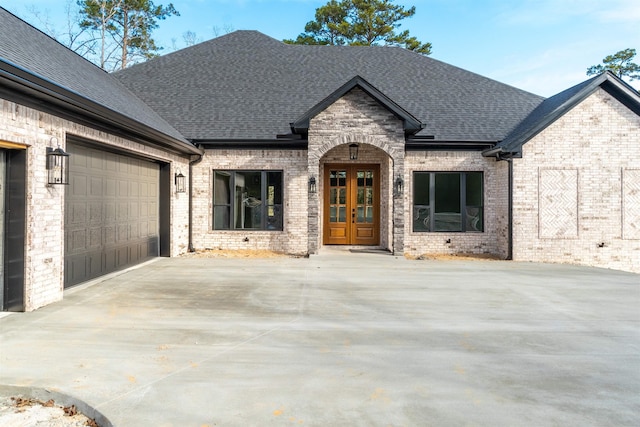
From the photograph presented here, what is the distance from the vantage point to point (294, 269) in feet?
33.3

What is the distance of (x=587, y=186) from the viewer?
39.4 ft

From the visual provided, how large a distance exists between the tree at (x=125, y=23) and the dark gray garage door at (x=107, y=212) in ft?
76.9

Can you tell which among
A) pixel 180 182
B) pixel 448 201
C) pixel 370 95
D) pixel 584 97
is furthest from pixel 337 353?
pixel 584 97

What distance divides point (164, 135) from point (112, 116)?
7.59ft

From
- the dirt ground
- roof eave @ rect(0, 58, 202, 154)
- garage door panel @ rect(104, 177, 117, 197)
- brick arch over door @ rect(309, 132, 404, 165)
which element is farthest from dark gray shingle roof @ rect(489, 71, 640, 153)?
the dirt ground

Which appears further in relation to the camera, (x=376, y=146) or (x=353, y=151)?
(x=353, y=151)

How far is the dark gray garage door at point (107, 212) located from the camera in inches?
302

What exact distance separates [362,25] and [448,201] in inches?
877

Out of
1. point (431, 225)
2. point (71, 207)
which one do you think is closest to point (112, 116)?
point (71, 207)

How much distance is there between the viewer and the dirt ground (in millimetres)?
3207

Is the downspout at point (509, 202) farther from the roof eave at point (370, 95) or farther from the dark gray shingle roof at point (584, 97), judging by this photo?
the roof eave at point (370, 95)

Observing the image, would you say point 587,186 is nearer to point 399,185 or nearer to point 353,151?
point 399,185

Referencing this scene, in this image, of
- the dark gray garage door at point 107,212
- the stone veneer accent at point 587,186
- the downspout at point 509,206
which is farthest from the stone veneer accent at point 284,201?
the stone veneer accent at point 587,186

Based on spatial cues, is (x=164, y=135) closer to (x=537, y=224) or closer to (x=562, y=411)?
(x=562, y=411)
